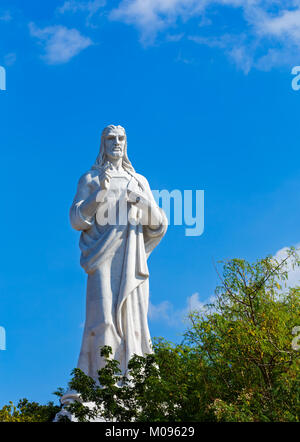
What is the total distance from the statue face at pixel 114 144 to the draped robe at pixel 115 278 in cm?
38

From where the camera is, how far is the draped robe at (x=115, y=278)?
10.2m

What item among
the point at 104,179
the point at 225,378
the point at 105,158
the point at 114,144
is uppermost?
the point at 114,144

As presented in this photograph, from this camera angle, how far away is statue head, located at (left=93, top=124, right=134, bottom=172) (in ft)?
37.0

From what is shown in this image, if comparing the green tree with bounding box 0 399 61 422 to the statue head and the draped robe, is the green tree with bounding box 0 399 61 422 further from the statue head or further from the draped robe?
the statue head

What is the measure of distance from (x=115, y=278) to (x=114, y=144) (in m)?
2.33

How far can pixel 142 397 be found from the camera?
846 cm

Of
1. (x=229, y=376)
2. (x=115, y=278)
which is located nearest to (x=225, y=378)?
(x=229, y=376)

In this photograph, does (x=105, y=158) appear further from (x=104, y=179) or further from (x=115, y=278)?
(x=115, y=278)

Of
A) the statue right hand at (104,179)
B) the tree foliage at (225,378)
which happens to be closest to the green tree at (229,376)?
Result: the tree foliage at (225,378)

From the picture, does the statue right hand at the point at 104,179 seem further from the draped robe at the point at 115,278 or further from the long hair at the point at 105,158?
the long hair at the point at 105,158

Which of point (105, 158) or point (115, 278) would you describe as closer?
point (115, 278)

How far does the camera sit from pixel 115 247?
10664 millimetres

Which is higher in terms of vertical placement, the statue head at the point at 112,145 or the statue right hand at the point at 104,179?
the statue head at the point at 112,145

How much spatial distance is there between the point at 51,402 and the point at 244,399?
4542mm
